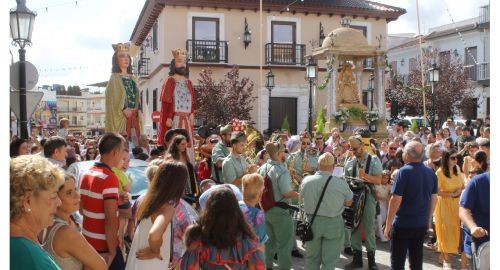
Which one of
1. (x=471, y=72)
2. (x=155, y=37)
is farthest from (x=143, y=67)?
(x=471, y=72)

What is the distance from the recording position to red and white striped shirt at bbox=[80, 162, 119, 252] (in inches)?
170

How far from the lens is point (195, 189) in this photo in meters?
6.21

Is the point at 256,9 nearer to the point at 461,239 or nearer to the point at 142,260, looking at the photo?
the point at 461,239

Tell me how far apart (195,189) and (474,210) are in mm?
2806

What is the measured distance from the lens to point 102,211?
4352mm

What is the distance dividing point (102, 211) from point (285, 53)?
22.6 m

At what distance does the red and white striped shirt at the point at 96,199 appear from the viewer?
433 centimetres

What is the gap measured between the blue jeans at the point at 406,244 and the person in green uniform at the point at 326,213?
22.6 inches

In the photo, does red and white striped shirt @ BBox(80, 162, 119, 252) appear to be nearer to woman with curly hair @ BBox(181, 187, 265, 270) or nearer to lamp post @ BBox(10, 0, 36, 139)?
woman with curly hair @ BBox(181, 187, 265, 270)

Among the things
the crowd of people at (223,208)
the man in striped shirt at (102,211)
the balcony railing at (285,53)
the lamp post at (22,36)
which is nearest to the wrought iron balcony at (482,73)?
the balcony railing at (285,53)

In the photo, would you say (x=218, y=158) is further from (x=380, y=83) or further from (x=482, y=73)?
(x=482, y=73)

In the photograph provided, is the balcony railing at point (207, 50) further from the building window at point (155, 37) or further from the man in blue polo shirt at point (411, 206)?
the man in blue polo shirt at point (411, 206)

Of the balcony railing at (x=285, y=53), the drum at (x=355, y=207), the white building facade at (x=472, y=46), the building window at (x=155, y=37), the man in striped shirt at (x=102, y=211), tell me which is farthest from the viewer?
the white building facade at (x=472, y=46)

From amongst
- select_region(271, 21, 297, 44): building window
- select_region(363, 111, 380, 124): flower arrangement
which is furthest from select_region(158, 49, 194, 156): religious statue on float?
select_region(271, 21, 297, 44): building window
